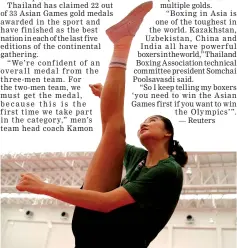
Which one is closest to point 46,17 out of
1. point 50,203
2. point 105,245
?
point 105,245

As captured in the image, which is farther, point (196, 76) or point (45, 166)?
point (45, 166)

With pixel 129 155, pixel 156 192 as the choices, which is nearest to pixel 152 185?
pixel 156 192

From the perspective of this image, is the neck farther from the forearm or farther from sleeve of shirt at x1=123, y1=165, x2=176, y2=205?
the forearm

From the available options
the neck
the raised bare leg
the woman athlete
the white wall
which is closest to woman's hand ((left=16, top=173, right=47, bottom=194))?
the woman athlete

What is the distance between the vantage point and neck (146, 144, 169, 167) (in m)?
1.42

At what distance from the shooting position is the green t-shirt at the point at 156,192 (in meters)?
1.26

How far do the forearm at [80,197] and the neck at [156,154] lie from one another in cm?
30

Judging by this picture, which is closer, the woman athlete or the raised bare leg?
the woman athlete

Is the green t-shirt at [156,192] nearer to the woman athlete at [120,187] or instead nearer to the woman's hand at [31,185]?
the woman athlete at [120,187]

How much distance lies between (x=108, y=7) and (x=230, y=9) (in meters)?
0.98

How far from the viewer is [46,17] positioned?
9.19 ft

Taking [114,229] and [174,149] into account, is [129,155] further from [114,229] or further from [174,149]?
[114,229]

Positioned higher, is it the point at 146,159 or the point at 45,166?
the point at 146,159

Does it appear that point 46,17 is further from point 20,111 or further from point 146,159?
point 146,159
